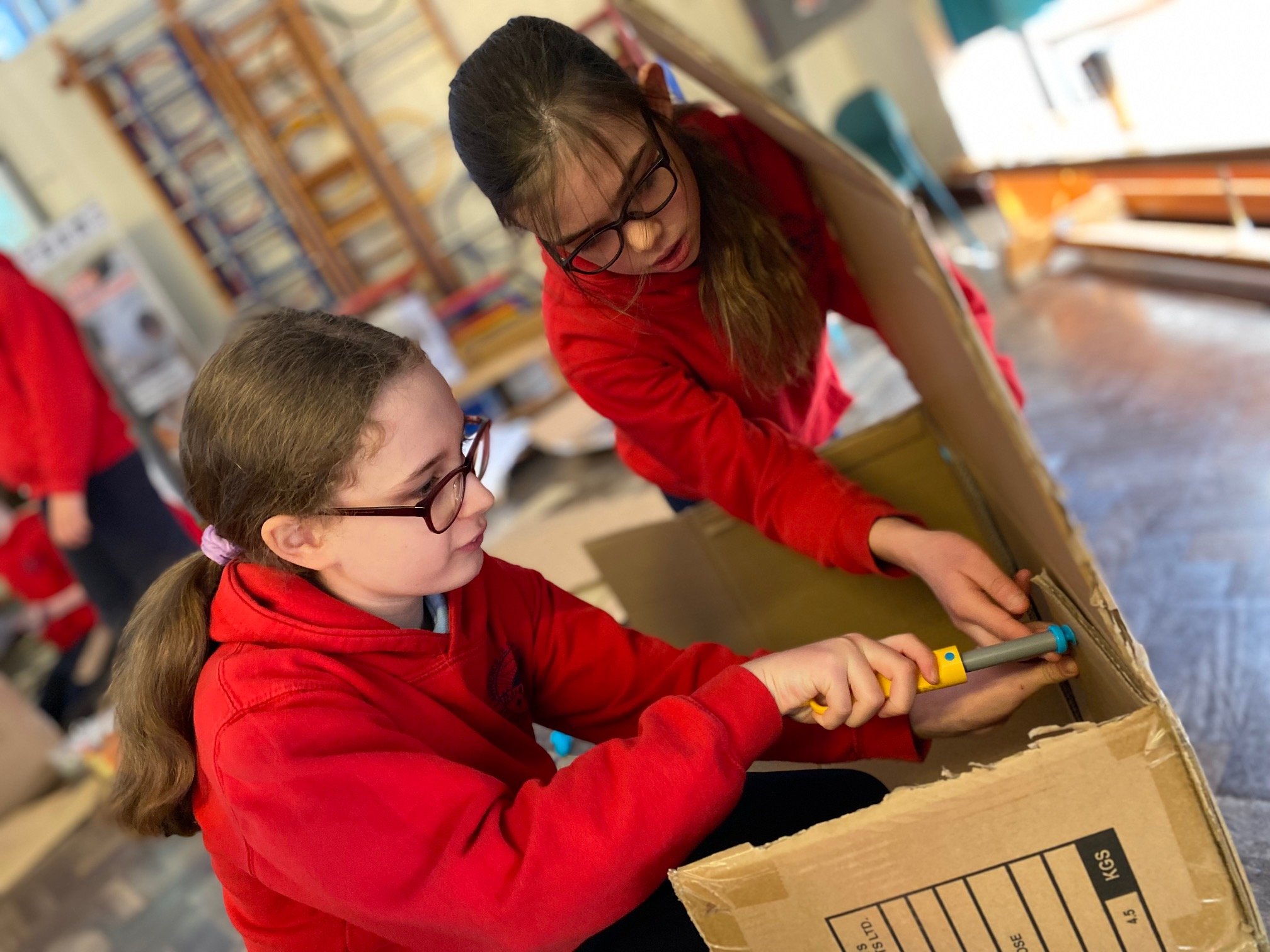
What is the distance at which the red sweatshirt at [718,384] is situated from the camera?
1055 millimetres

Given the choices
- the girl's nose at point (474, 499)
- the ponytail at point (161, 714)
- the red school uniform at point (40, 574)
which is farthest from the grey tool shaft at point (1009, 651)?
the red school uniform at point (40, 574)

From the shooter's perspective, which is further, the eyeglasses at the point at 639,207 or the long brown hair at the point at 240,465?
the eyeglasses at the point at 639,207

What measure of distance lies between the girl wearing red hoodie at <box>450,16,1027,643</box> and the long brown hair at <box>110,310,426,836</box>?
8.6 inches

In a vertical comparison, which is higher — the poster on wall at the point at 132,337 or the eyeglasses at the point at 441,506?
the poster on wall at the point at 132,337

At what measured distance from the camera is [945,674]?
2.57 ft

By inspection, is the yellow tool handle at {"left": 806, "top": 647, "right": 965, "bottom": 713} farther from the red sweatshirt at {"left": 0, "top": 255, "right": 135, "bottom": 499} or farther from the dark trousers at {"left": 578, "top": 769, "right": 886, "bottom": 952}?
the red sweatshirt at {"left": 0, "top": 255, "right": 135, "bottom": 499}

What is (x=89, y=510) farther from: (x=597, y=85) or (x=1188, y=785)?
(x=1188, y=785)

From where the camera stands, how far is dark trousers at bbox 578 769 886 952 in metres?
0.84

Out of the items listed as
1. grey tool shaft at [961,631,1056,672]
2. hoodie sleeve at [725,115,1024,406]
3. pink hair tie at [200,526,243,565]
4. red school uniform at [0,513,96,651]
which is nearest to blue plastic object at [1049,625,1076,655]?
grey tool shaft at [961,631,1056,672]

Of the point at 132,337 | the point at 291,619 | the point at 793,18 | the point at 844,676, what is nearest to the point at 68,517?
the point at 291,619

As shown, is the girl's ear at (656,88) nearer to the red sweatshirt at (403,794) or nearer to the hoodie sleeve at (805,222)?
the hoodie sleeve at (805,222)

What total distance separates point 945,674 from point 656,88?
1.98ft

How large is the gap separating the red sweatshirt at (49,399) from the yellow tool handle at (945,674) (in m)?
2.03

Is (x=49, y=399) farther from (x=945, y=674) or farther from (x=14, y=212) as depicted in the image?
(x=14, y=212)
